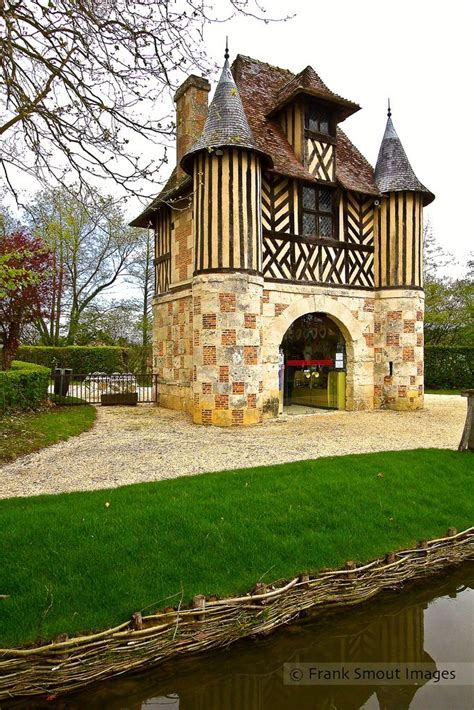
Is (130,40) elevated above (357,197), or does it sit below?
below

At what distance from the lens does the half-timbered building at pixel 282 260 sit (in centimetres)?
956

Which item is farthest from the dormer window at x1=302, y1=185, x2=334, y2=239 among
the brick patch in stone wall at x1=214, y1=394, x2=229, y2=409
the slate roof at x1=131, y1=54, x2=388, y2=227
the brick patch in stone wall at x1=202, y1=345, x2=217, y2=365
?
the brick patch in stone wall at x1=214, y1=394, x2=229, y2=409

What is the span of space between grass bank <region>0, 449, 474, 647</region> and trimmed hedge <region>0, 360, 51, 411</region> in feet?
17.0

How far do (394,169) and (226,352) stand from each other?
703 cm

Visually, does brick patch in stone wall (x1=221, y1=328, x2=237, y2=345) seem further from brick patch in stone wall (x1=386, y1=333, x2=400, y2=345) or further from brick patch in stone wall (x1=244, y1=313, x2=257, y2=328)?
brick patch in stone wall (x1=386, y1=333, x2=400, y2=345)

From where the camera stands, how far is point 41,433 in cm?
826

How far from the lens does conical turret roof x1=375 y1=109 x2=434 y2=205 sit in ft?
39.2

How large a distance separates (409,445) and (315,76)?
9402 millimetres

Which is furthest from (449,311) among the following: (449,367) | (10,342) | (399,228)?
(10,342)

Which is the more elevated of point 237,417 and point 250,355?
point 250,355

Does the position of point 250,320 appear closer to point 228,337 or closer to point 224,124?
point 228,337

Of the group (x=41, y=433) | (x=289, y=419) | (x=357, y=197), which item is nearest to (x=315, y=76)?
(x=357, y=197)

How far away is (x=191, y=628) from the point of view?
128 inches

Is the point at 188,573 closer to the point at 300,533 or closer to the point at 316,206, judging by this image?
the point at 300,533
